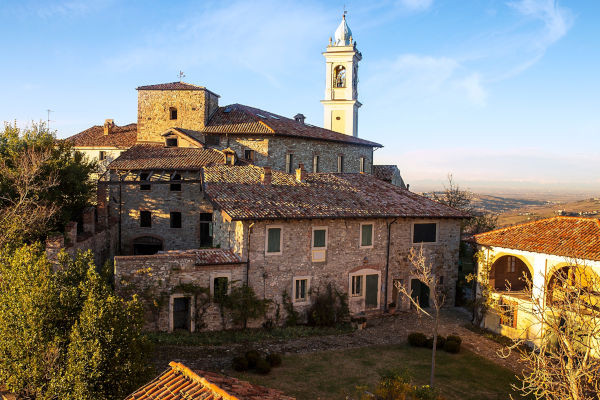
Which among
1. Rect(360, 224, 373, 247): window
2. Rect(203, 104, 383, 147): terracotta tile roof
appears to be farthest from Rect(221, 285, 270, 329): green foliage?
Rect(203, 104, 383, 147): terracotta tile roof

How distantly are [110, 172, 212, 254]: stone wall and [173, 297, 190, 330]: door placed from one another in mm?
12054

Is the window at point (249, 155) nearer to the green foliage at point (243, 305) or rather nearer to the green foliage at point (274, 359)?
the green foliage at point (243, 305)

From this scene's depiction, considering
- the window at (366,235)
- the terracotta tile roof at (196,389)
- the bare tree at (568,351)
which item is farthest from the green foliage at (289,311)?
the terracotta tile roof at (196,389)

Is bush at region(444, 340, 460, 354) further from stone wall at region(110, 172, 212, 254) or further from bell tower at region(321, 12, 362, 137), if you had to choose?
bell tower at region(321, 12, 362, 137)

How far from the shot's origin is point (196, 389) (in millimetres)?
9344

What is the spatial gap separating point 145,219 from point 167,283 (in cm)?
1382

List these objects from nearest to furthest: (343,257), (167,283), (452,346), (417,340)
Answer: (167,283) → (452,346) → (417,340) → (343,257)

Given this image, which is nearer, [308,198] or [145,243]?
[308,198]

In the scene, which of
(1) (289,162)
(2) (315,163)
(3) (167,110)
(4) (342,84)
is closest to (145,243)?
(3) (167,110)

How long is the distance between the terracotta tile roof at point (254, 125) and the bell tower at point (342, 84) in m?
9.62

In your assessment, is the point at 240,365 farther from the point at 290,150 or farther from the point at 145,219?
the point at 290,150

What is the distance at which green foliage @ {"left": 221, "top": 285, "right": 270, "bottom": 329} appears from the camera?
63.9 ft

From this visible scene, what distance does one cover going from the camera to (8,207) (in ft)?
65.6

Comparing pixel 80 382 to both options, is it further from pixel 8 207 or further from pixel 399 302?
pixel 399 302
